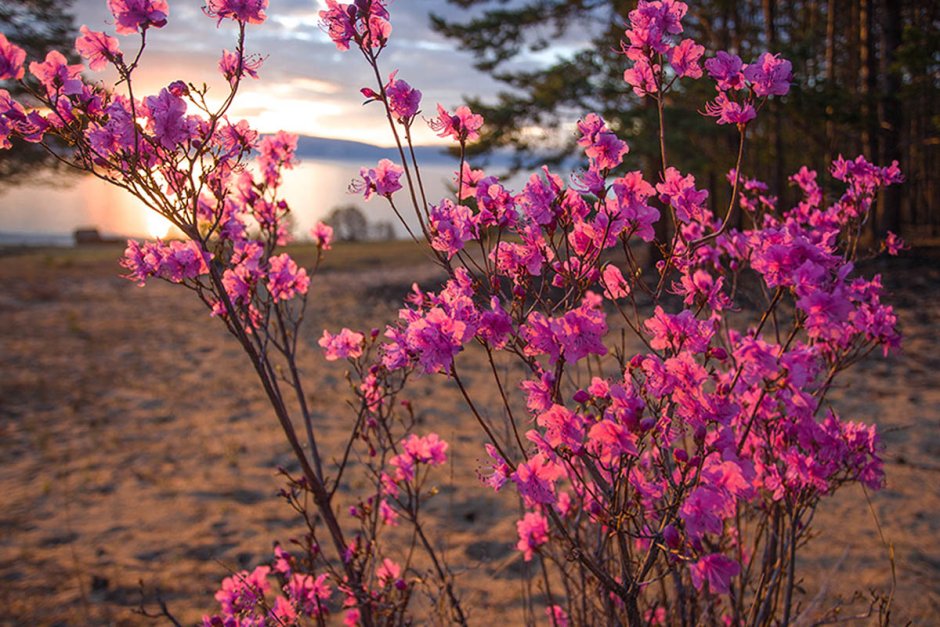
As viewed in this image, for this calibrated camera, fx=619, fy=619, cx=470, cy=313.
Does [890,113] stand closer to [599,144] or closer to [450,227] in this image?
[599,144]

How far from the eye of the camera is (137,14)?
1679 mm

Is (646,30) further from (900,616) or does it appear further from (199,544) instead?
(199,544)

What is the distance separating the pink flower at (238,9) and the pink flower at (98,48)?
0.29 metres

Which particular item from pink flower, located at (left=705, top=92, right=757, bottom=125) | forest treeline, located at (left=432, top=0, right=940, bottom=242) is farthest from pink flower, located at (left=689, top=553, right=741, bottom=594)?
forest treeline, located at (left=432, top=0, right=940, bottom=242)

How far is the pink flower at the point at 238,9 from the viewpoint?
69.4 inches

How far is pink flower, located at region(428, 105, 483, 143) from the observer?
5.92ft

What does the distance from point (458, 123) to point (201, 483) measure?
4.26 meters

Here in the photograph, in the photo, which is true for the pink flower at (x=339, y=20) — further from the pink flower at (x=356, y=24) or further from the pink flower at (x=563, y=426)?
the pink flower at (x=563, y=426)

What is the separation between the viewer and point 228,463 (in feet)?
17.5

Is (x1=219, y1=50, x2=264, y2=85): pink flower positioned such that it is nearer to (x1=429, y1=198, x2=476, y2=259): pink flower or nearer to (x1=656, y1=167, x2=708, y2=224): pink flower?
(x1=429, y1=198, x2=476, y2=259): pink flower

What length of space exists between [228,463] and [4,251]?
24.3m

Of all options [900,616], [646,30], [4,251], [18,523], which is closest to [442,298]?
[646,30]

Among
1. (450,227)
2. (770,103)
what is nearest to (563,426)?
(450,227)

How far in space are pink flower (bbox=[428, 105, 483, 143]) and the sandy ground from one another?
1.27 metres
